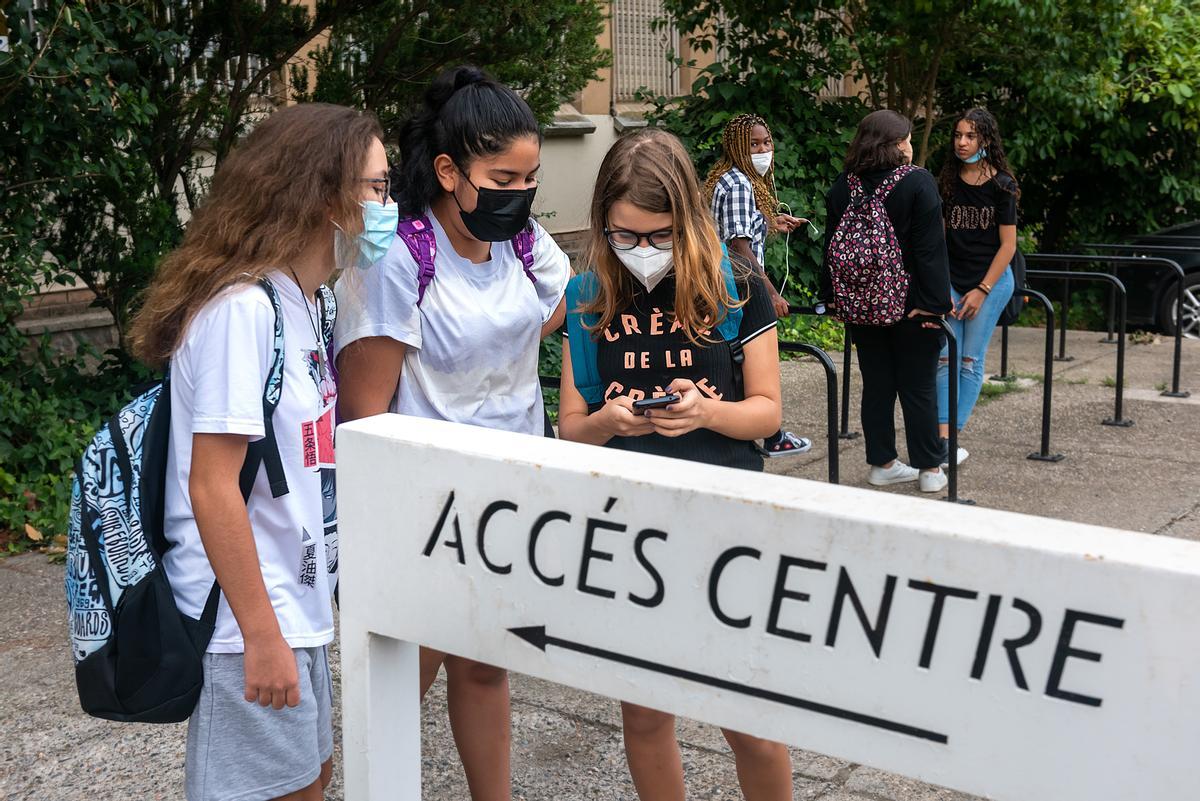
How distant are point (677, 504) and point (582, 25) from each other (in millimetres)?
6182

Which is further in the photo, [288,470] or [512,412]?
[512,412]

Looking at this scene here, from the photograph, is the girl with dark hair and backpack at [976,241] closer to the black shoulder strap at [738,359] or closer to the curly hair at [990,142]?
the curly hair at [990,142]

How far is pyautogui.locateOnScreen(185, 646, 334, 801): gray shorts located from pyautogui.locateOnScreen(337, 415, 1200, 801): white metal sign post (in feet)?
0.82

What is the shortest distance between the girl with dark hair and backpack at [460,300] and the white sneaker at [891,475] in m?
3.94

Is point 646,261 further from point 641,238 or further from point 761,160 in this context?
point 761,160

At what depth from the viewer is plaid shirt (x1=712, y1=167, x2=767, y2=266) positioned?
7211 millimetres

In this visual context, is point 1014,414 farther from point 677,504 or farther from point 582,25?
point 677,504

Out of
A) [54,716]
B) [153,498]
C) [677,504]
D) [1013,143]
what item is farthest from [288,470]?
[1013,143]

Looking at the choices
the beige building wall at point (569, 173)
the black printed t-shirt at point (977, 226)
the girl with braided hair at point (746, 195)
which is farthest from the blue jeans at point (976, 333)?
the beige building wall at point (569, 173)

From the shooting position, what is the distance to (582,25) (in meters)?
7.39

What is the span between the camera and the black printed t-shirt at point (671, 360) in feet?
8.58

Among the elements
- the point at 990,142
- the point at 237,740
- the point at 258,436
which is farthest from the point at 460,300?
the point at 990,142

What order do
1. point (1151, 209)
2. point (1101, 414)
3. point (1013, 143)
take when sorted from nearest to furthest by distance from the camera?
1. point (1101, 414)
2. point (1013, 143)
3. point (1151, 209)

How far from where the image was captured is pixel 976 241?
6699 mm
